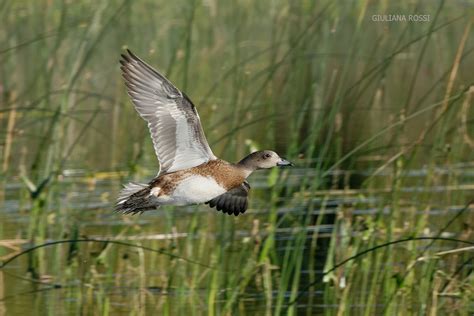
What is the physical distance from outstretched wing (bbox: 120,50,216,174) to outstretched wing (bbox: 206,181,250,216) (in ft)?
1.09

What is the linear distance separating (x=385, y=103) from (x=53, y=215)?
4.40m

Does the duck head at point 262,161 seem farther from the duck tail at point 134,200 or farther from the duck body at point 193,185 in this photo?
the duck tail at point 134,200

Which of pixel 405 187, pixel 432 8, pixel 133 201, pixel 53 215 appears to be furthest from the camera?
pixel 432 8

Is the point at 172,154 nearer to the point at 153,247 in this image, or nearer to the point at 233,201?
the point at 233,201

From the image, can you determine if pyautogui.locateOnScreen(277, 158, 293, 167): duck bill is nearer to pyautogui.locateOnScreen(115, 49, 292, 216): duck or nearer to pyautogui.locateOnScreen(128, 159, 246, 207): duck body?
pyautogui.locateOnScreen(115, 49, 292, 216): duck

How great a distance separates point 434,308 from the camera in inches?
243

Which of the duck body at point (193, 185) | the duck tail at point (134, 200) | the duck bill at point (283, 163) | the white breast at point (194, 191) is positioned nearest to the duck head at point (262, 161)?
the duck bill at point (283, 163)

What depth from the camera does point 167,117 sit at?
6273mm

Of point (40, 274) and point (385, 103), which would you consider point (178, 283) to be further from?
point (385, 103)

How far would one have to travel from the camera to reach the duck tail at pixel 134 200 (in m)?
6.02

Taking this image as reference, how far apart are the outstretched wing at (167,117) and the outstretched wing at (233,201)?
33 cm

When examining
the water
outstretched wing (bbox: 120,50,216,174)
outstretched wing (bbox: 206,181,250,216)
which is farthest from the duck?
the water

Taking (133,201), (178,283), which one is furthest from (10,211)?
(133,201)

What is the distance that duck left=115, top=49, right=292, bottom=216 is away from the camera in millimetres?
6070
